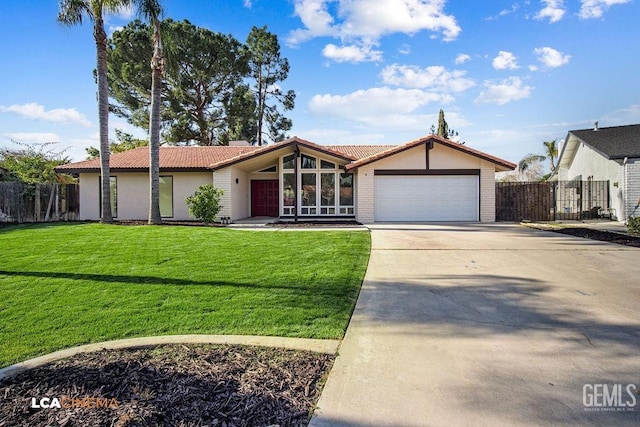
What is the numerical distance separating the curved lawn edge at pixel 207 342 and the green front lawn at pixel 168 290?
5.6 inches

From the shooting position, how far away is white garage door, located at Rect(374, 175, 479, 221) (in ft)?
58.7

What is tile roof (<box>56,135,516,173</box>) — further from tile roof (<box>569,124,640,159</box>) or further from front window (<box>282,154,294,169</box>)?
tile roof (<box>569,124,640,159</box>)

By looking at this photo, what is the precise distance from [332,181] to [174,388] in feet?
54.9

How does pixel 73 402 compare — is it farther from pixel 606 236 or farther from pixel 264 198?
pixel 264 198

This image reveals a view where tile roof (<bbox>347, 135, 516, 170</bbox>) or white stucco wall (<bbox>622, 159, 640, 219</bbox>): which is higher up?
tile roof (<bbox>347, 135, 516, 170</bbox>)

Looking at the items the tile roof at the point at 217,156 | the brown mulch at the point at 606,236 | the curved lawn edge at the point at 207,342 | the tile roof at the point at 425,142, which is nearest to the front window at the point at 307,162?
the tile roof at the point at 217,156

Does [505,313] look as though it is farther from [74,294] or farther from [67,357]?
[74,294]

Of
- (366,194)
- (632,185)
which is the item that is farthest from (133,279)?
(632,185)

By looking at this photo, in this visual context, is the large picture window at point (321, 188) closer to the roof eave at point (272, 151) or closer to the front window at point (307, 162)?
the front window at point (307, 162)

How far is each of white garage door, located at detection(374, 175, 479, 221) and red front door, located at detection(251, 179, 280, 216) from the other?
6.65 meters

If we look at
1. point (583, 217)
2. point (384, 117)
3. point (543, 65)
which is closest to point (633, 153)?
point (583, 217)

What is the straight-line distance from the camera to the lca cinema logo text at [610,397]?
2.67 metres

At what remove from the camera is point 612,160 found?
19094mm

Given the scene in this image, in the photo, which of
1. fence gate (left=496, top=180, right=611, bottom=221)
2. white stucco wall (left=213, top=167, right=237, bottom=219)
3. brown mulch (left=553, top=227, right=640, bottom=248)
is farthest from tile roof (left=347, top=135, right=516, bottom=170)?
white stucco wall (left=213, top=167, right=237, bottom=219)
